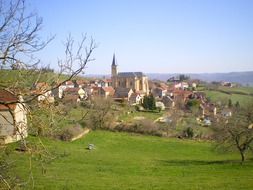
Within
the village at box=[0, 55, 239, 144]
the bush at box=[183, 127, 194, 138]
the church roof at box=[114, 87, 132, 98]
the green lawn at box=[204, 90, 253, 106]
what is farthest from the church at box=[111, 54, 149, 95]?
the bush at box=[183, 127, 194, 138]

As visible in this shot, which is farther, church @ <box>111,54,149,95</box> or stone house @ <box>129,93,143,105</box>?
church @ <box>111,54,149,95</box>

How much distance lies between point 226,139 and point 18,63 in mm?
27292

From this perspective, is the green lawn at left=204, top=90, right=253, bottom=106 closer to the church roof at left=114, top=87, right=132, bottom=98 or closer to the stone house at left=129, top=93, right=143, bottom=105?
the stone house at left=129, top=93, right=143, bottom=105

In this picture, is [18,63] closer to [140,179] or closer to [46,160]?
[46,160]

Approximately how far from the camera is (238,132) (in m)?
30.5

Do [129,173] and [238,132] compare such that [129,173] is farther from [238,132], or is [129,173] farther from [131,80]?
[131,80]

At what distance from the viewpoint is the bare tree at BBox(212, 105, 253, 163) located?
30422 mm

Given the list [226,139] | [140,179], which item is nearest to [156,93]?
[226,139]

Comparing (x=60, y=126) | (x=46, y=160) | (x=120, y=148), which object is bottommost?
(x=120, y=148)

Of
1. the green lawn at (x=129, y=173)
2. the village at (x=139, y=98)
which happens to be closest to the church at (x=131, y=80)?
the village at (x=139, y=98)

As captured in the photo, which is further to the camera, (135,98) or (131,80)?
(131,80)

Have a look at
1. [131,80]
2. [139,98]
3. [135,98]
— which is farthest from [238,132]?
[131,80]

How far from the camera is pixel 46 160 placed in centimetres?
718

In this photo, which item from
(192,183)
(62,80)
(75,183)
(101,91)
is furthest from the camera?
(101,91)
